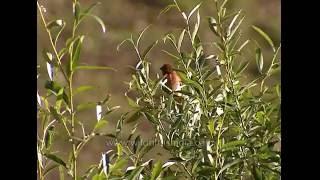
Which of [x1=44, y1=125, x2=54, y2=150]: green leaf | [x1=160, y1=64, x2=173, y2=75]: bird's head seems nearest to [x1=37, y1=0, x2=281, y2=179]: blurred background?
[x1=160, y1=64, x2=173, y2=75]: bird's head

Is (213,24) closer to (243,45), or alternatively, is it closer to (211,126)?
(243,45)

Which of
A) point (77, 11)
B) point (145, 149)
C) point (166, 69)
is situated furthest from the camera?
point (166, 69)

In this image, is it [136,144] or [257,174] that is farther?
[136,144]

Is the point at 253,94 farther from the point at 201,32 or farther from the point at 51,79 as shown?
the point at 51,79

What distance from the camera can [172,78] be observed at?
113 cm

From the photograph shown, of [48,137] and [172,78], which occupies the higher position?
[172,78]

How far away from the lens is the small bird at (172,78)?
43.4 inches

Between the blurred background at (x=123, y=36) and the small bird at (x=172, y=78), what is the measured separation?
50 millimetres

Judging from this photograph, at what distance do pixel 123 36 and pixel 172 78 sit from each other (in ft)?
0.65

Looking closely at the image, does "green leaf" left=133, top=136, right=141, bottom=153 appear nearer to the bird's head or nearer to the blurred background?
the blurred background

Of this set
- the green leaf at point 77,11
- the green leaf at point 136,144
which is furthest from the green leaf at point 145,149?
the green leaf at point 77,11

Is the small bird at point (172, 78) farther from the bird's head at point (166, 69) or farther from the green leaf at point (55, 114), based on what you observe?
the green leaf at point (55, 114)

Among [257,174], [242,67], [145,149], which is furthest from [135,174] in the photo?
[242,67]
